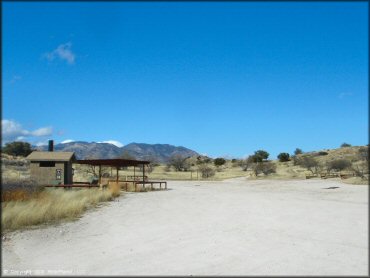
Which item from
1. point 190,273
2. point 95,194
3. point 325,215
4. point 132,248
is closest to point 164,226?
point 132,248

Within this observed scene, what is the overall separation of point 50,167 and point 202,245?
27.4 meters

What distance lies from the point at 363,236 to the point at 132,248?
5.15 meters

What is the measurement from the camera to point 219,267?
27.2ft

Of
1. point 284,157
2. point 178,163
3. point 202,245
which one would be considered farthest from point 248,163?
point 202,245

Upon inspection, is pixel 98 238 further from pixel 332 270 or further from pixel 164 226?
pixel 332 270

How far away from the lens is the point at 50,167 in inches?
1401

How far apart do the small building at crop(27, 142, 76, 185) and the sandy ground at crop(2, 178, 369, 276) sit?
19.9 meters

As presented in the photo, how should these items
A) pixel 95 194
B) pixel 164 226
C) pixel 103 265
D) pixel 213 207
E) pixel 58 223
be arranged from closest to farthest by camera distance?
1. pixel 103 265
2. pixel 164 226
3. pixel 58 223
4. pixel 213 207
5. pixel 95 194

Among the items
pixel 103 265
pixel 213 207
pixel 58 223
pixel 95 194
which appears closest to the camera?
pixel 103 265

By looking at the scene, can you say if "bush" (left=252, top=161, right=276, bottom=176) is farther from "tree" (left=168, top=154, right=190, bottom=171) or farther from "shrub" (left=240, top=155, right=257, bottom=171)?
"tree" (left=168, top=154, right=190, bottom=171)

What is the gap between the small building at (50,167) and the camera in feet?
116

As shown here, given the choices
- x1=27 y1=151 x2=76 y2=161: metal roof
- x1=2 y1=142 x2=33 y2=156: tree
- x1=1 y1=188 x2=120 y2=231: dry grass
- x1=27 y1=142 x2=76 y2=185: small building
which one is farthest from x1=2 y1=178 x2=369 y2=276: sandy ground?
x1=2 y1=142 x2=33 y2=156: tree

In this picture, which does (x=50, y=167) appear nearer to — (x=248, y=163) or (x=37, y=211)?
(x=37, y=211)

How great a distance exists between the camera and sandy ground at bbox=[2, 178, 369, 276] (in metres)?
8.23
